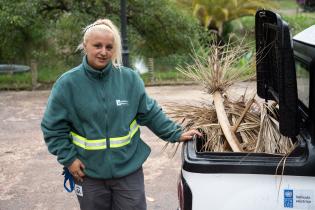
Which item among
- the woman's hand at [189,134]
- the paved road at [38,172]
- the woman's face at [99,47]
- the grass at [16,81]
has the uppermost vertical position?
the woman's face at [99,47]

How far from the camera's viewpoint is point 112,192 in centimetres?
291

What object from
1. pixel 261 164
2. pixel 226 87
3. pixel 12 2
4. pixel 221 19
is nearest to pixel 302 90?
pixel 226 87

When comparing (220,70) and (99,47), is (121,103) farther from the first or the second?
(220,70)

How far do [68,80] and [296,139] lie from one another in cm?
127

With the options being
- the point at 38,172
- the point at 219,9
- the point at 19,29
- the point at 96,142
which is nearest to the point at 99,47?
the point at 96,142

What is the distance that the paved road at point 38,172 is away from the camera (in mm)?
4727

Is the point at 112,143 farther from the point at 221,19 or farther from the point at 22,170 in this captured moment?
the point at 221,19

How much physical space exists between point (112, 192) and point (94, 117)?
0.50 m

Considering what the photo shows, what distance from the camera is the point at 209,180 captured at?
214cm

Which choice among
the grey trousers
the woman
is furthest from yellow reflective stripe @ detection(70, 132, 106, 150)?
the grey trousers

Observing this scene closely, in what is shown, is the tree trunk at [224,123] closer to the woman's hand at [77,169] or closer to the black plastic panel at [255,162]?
the black plastic panel at [255,162]

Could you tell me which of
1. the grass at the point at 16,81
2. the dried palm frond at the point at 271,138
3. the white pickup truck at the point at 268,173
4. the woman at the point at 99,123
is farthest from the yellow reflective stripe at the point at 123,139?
the grass at the point at 16,81

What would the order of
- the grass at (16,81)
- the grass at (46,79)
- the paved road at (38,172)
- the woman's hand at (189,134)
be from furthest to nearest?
the grass at (46,79) < the grass at (16,81) < the paved road at (38,172) < the woman's hand at (189,134)

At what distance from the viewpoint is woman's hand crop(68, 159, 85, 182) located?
2.73m
